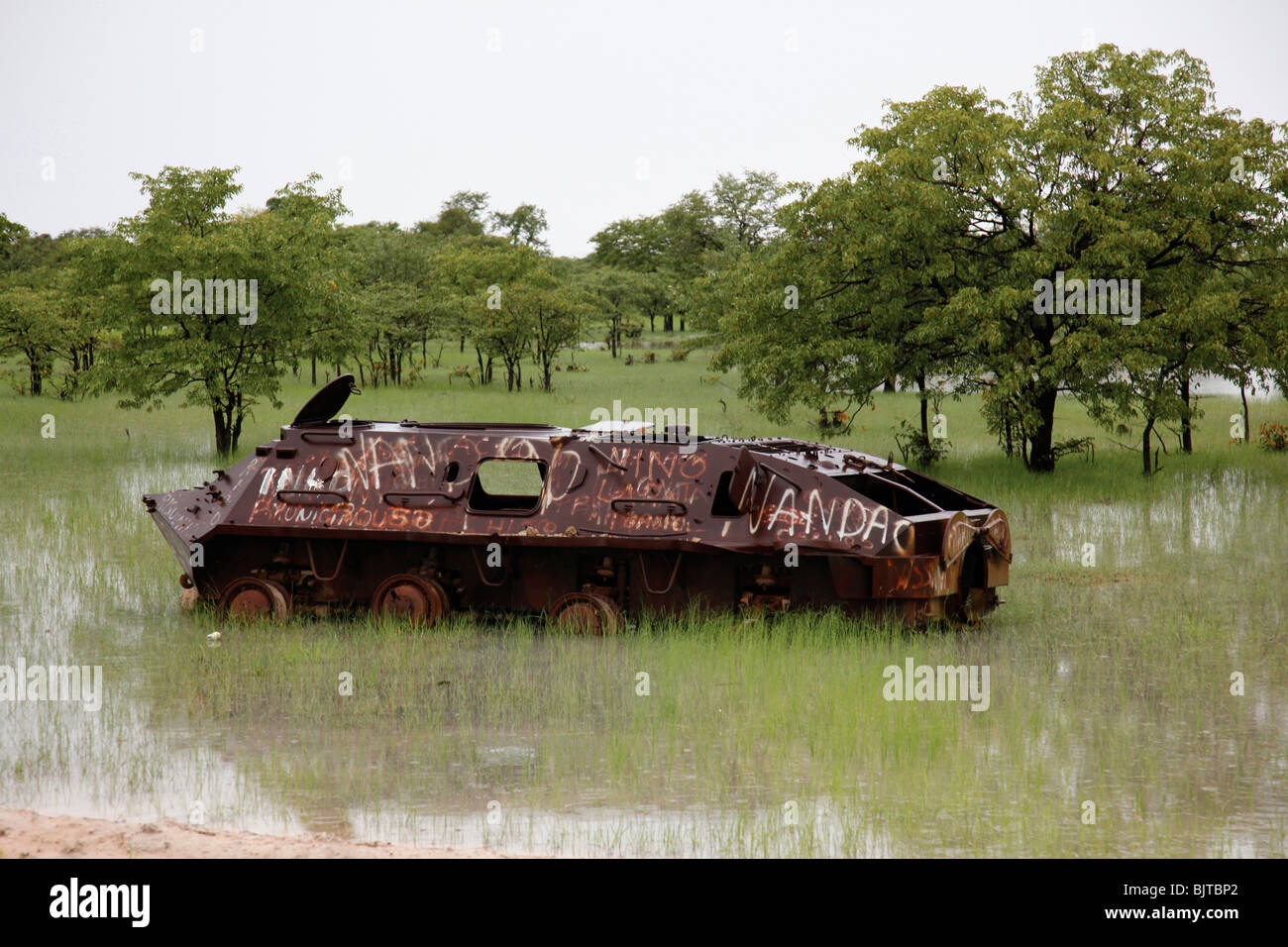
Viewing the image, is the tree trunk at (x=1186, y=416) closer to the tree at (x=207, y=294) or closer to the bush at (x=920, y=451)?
the bush at (x=920, y=451)

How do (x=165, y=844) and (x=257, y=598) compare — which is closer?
(x=165, y=844)

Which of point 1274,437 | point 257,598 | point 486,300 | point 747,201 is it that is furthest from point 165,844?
point 747,201

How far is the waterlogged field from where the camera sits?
7.77 metres

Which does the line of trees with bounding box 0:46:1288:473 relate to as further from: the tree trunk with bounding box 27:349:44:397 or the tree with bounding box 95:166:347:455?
Result: the tree trunk with bounding box 27:349:44:397

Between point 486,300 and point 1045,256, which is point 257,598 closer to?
point 1045,256

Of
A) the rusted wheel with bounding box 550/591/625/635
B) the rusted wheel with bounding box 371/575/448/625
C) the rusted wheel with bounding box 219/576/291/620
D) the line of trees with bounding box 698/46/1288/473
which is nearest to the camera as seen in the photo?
the rusted wheel with bounding box 550/591/625/635

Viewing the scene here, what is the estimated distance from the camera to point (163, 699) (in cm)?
1045

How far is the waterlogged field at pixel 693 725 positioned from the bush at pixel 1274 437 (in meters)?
12.9
